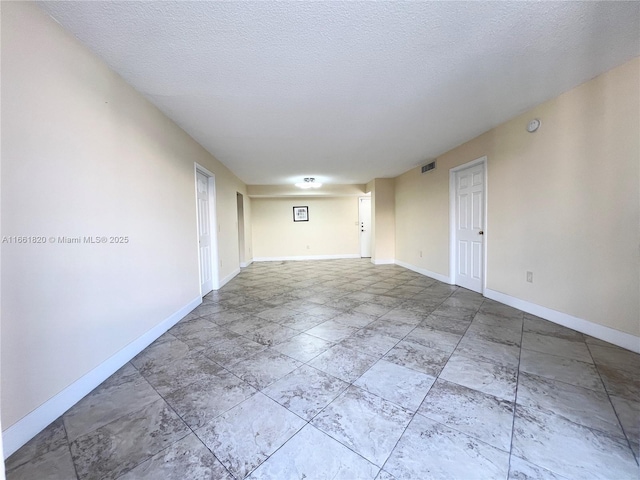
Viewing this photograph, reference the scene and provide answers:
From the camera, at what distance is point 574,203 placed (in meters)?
2.23

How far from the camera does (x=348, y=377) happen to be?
5.35 feet

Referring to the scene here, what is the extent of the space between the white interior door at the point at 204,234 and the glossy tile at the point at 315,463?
289 centimetres

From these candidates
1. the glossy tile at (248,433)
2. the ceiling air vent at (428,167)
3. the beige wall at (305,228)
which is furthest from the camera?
the beige wall at (305,228)

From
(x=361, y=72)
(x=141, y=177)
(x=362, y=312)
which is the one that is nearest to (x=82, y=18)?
(x=141, y=177)

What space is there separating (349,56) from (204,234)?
3.09m

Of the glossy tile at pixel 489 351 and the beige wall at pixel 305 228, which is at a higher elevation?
the beige wall at pixel 305 228

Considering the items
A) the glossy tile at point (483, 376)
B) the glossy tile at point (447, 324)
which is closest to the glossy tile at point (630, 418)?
the glossy tile at point (483, 376)

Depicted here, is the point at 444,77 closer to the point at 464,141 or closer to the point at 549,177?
the point at 549,177

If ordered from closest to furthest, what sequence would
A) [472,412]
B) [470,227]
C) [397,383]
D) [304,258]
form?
[472,412], [397,383], [470,227], [304,258]

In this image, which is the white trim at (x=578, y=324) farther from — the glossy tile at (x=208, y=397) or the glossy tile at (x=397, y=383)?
the glossy tile at (x=208, y=397)

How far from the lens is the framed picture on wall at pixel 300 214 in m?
7.43

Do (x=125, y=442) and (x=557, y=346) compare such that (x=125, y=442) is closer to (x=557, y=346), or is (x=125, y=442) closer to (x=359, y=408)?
(x=359, y=408)

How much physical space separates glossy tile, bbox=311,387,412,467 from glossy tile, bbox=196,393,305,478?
0.18 m

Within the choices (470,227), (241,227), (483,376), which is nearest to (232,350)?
(483,376)
